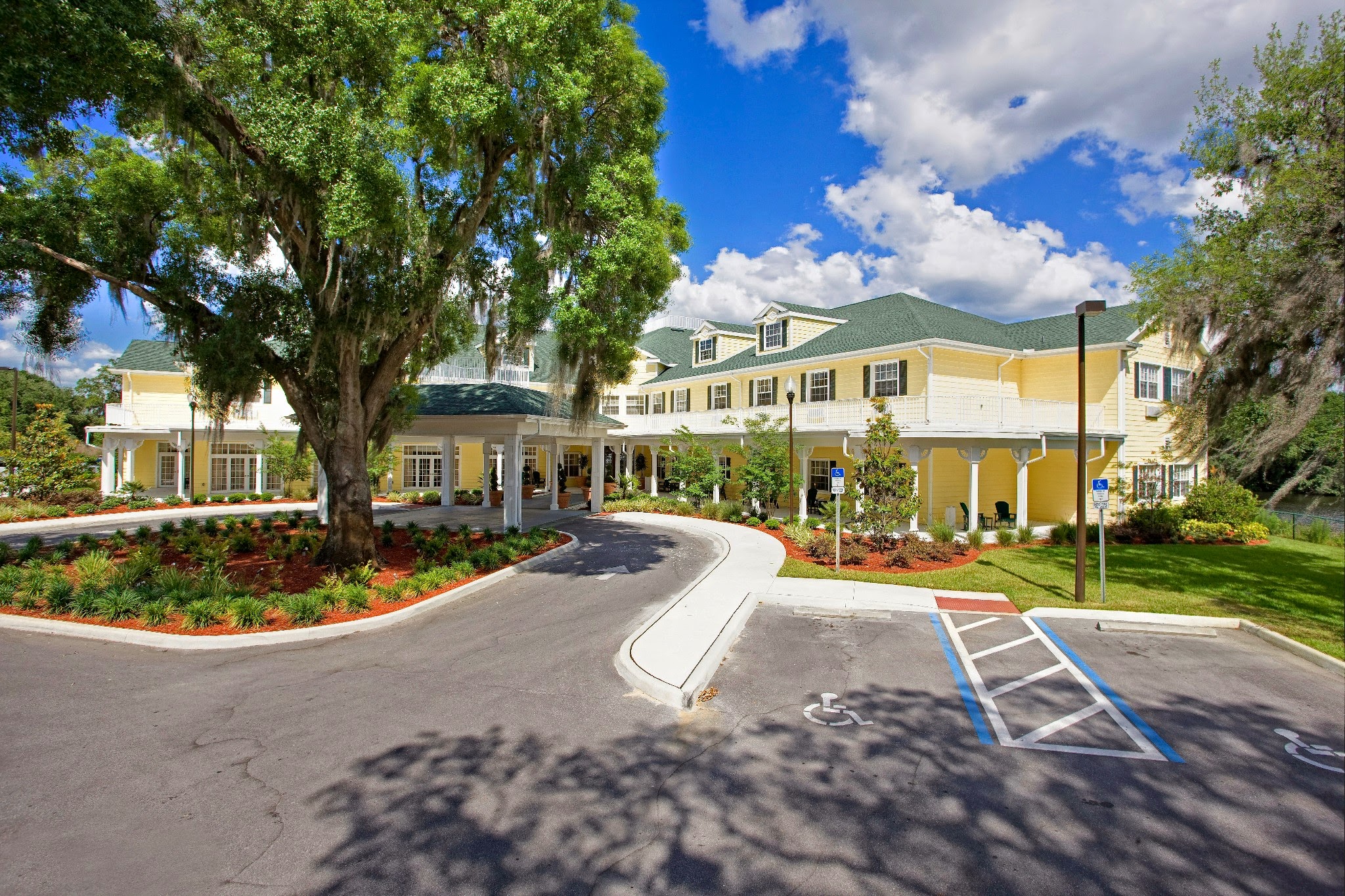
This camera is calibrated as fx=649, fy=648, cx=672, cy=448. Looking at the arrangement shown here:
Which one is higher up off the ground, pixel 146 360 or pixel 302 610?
pixel 146 360

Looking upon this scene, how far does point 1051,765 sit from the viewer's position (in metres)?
5.40

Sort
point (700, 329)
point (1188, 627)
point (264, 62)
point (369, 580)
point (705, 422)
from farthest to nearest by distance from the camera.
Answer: point (700, 329)
point (705, 422)
point (369, 580)
point (264, 62)
point (1188, 627)

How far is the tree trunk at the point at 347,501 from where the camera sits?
12773mm

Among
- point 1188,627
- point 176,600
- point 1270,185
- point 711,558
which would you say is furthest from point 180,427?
point 1270,185

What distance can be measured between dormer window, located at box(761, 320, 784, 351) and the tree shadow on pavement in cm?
2164

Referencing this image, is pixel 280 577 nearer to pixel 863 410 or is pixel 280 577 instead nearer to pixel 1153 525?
pixel 863 410

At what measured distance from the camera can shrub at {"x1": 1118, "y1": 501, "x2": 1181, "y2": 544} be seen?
19125mm

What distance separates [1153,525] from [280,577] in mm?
22913

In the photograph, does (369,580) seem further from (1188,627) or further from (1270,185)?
(1270,185)

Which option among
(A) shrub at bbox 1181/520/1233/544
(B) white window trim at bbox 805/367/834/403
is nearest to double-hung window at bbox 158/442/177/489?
(B) white window trim at bbox 805/367/834/403

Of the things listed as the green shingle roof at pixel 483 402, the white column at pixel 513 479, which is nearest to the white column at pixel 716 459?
the green shingle roof at pixel 483 402

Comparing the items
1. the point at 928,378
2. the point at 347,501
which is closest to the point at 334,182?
the point at 347,501

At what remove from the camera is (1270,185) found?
12.6 m

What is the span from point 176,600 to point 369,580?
2842 millimetres
